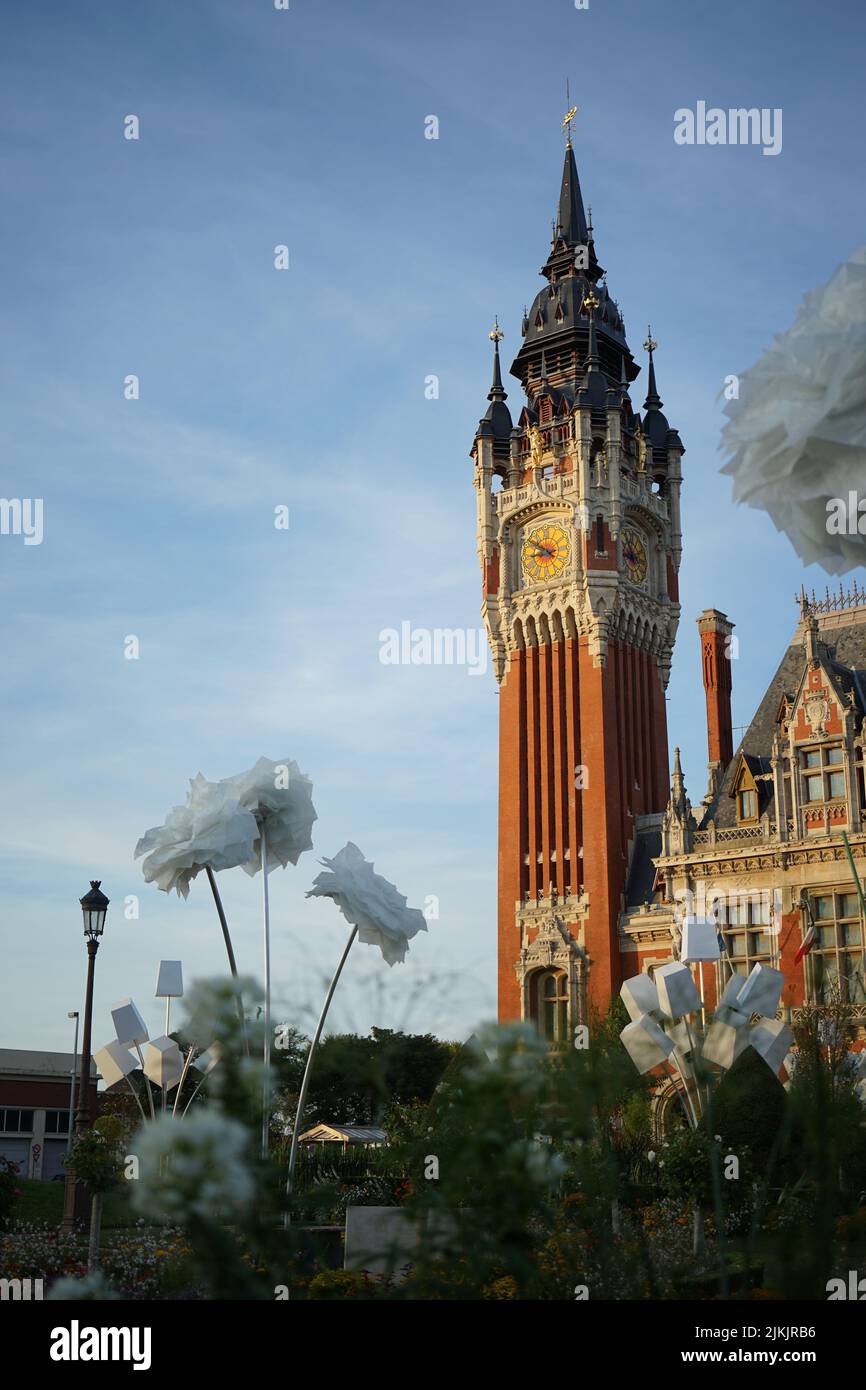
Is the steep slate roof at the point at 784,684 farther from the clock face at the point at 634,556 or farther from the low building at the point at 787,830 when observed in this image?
the clock face at the point at 634,556

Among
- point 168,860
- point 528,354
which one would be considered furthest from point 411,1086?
point 168,860

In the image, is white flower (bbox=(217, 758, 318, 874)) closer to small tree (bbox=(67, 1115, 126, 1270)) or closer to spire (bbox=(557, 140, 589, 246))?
small tree (bbox=(67, 1115, 126, 1270))

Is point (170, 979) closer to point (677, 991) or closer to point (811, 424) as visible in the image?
point (677, 991)

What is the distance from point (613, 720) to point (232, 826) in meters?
43.9

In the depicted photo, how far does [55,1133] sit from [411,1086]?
1940 centimetres

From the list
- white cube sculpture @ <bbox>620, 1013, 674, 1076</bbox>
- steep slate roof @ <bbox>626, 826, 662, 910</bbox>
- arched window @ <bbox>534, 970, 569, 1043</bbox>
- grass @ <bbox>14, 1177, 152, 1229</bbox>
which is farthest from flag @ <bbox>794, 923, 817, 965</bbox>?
grass @ <bbox>14, 1177, 152, 1229</bbox>

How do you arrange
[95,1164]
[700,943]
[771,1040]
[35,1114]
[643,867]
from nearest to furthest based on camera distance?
[700,943] < [95,1164] < [771,1040] < [643,867] < [35,1114]

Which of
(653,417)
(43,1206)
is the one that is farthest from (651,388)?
(43,1206)

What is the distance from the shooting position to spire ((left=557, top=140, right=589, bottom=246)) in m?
69.4

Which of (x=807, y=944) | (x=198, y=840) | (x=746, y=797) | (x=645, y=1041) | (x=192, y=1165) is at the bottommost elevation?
(x=192, y=1165)

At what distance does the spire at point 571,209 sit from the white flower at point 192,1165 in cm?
6967

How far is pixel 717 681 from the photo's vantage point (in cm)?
5469

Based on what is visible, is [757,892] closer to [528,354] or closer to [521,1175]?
[528,354]

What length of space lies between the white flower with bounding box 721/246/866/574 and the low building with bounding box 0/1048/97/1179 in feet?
231
